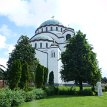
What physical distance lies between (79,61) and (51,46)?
3214 cm

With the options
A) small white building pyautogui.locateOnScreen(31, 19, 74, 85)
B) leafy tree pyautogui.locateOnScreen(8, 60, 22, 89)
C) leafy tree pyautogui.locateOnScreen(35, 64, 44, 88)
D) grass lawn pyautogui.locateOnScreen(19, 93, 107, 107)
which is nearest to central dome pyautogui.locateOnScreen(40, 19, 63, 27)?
small white building pyautogui.locateOnScreen(31, 19, 74, 85)

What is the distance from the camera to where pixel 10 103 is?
56.7ft

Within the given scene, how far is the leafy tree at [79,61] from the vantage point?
32.0 m

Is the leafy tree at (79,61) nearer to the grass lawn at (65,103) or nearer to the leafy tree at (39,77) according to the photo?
the leafy tree at (39,77)

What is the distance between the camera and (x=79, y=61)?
32625 mm

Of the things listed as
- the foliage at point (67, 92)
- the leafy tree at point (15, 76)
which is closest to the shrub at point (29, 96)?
the leafy tree at point (15, 76)

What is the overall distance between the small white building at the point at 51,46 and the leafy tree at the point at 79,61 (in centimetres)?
2598

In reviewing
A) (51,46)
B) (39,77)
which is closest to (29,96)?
(39,77)

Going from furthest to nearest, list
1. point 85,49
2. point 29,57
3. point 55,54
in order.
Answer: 1. point 55,54
2. point 29,57
3. point 85,49

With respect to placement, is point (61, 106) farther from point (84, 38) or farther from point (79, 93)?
point (84, 38)

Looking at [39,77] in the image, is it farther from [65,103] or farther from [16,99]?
[16,99]

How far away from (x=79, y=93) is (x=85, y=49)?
19.3ft

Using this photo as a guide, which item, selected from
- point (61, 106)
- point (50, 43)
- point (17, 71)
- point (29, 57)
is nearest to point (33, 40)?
point (50, 43)

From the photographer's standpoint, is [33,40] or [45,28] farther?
[45,28]
